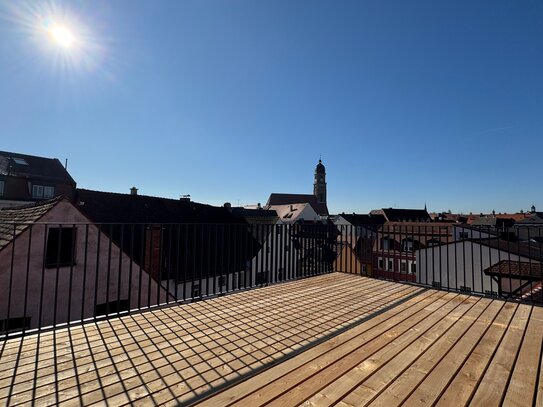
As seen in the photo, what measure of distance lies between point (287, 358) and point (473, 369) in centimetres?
142

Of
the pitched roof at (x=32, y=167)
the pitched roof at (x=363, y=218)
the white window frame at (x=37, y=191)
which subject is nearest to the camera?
the pitched roof at (x=32, y=167)

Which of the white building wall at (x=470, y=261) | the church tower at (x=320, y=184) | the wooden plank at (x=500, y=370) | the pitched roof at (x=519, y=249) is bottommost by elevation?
the white building wall at (x=470, y=261)

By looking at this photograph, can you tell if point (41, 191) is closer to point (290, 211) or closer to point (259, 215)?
point (259, 215)

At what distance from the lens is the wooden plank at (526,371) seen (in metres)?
1.71

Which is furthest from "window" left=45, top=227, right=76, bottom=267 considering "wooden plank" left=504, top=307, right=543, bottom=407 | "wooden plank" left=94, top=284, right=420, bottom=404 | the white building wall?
the white building wall

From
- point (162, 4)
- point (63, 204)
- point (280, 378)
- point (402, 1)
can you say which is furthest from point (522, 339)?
point (63, 204)

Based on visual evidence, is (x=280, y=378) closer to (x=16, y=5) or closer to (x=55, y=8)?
(x=55, y=8)

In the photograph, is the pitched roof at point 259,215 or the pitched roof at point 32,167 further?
the pitched roof at point 259,215

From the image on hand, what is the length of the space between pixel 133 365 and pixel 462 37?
10.1 metres

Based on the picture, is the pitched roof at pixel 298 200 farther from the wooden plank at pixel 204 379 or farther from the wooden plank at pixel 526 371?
the wooden plank at pixel 204 379

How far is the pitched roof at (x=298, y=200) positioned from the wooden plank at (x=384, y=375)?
7394 cm

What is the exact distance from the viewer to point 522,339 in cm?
264

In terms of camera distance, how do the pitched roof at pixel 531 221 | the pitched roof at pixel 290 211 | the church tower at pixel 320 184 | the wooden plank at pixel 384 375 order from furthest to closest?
the church tower at pixel 320 184, the pitched roof at pixel 290 211, the pitched roof at pixel 531 221, the wooden plank at pixel 384 375

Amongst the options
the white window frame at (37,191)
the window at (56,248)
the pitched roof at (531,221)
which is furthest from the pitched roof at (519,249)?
the pitched roof at (531,221)
